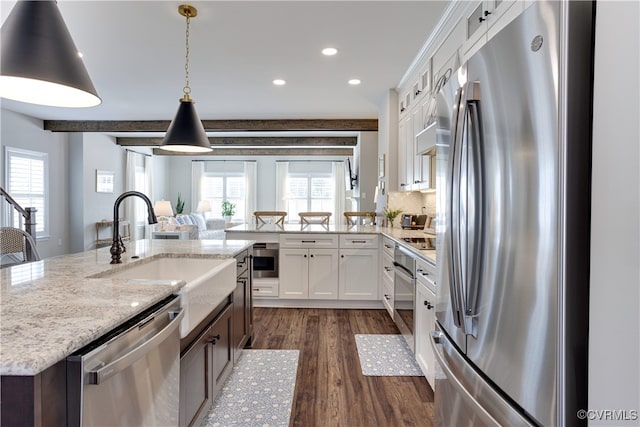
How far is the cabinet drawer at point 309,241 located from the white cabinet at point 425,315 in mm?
1668

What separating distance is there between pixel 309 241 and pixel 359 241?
0.57m

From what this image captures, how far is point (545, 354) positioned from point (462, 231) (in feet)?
1.50

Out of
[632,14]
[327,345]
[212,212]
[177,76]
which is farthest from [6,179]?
[632,14]

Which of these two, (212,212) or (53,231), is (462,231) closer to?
(53,231)

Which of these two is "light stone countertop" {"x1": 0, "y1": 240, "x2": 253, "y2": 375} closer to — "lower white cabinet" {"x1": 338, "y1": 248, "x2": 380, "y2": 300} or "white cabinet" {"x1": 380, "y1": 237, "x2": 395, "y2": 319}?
"white cabinet" {"x1": 380, "y1": 237, "x2": 395, "y2": 319}

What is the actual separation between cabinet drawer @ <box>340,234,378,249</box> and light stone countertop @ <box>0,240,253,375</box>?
2.56 meters

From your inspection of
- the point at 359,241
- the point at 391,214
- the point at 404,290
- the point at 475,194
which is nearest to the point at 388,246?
the point at 359,241

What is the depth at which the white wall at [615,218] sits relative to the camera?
69cm

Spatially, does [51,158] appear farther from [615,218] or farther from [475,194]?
[615,218]

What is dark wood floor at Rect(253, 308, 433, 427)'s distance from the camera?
2.04m

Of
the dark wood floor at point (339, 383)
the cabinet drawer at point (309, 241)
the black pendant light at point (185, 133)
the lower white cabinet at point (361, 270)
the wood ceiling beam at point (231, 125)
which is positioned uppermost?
the wood ceiling beam at point (231, 125)

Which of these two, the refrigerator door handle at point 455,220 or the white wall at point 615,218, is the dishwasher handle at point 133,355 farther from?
the white wall at point 615,218

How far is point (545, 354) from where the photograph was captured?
0.88m

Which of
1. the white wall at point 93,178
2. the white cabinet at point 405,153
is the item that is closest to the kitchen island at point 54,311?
the white cabinet at point 405,153
